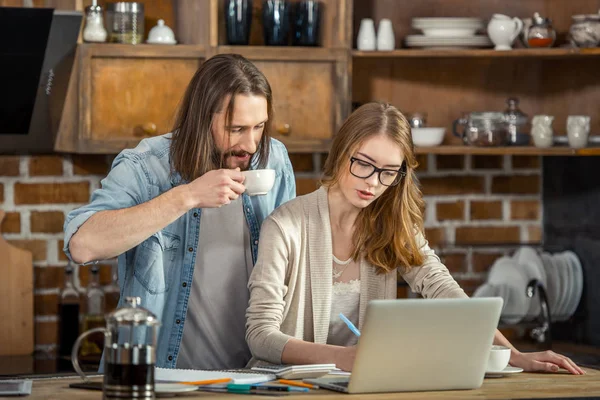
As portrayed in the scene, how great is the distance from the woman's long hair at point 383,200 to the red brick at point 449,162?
1424 mm

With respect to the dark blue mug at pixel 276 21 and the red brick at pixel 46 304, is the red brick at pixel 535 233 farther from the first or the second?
the red brick at pixel 46 304

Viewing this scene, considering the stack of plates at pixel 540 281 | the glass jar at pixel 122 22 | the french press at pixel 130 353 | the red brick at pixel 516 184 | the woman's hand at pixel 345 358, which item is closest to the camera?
the french press at pixel 130 353

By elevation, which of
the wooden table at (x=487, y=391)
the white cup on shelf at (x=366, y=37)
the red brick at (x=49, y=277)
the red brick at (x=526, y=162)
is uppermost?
the white cup on shelf at (x=366, y=37)

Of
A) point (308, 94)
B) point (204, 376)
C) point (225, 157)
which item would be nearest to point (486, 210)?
point (308, 94)

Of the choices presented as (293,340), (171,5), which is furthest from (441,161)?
(293,340)

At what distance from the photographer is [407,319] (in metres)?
1.79

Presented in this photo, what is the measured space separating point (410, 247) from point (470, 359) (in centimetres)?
54

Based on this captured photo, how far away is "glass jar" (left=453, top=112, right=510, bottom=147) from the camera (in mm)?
3436

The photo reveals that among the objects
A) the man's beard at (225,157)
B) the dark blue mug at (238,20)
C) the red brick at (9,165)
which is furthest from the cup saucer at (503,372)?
the red brick at (9,165)

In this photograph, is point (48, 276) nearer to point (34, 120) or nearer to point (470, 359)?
point (34, 120)

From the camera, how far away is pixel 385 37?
343 cm

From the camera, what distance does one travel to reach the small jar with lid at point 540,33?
3445 mm

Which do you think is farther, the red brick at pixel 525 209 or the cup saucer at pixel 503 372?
the red brick at pixel 525 209

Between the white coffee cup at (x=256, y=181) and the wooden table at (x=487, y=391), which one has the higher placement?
the white coffee cup at (x=256, y=181)
